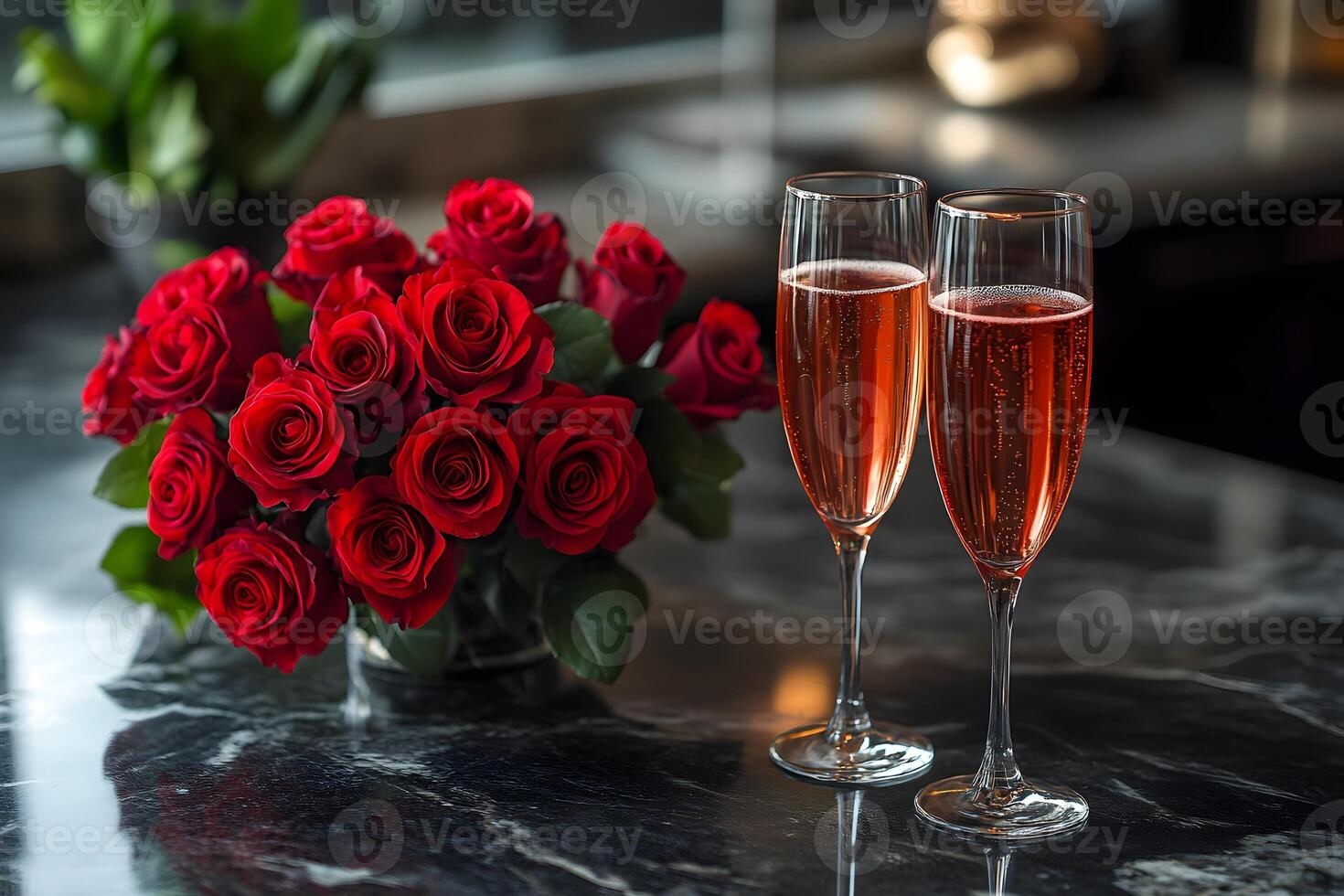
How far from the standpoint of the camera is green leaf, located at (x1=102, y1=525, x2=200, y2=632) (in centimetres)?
102

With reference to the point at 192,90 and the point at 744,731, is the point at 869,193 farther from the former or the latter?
the point at 192,90

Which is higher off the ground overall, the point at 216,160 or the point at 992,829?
the point at 216,160

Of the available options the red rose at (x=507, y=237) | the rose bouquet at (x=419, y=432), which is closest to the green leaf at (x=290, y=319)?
the rose bouquet at (x=419, y=432)

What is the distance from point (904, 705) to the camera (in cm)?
100

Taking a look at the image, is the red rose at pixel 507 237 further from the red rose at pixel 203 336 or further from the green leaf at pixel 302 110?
the green leaf at pixel 302 110

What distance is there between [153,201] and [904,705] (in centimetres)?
119

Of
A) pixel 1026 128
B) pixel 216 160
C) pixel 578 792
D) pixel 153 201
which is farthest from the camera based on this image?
pixel 1026 128

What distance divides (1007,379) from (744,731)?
31 cm

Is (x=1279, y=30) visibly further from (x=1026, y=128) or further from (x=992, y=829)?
(x=992, y=829)

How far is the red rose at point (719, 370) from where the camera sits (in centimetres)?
101

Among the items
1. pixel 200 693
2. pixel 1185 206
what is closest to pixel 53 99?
pixel 200 693

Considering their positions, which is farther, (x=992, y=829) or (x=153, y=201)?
(x=153, y=201)

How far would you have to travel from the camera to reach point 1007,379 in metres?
0.79

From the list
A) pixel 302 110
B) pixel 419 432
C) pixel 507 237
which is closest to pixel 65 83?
pixel 302 110
